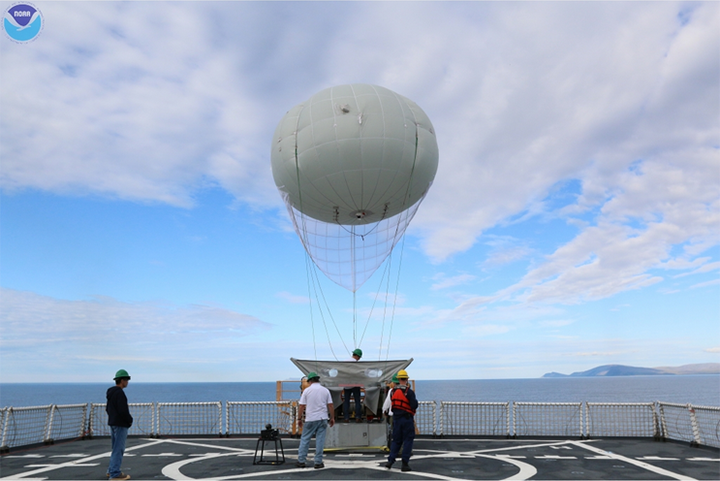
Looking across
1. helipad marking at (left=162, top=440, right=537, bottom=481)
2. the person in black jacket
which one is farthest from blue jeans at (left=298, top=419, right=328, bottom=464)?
the person in black jacket

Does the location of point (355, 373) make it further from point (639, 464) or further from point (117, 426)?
point (639, 464)

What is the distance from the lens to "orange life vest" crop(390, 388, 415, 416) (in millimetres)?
10961

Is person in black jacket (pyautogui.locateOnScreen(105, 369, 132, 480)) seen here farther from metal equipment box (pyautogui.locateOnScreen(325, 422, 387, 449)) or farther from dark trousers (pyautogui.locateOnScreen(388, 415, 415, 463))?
dark trousers (pyautogui.locateOnScreen(388, 415, 415, 463))

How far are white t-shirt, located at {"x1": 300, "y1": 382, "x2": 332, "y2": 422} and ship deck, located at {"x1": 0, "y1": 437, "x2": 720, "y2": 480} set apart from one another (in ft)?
3.70

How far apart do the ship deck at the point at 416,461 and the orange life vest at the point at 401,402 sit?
130cm

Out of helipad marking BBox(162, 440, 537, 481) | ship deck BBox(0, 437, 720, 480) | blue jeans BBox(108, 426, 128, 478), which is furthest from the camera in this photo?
ship deck BBox(0, 437, 720, 480)

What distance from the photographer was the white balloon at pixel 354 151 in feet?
48.3

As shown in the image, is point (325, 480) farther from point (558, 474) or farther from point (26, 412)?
point (26, 412)

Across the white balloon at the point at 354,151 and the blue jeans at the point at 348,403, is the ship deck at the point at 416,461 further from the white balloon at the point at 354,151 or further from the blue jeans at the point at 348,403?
the white balloon at the point at 354,151

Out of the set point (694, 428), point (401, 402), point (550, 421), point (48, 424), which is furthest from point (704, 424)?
point (48, 424)

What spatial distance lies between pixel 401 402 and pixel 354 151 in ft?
23.9

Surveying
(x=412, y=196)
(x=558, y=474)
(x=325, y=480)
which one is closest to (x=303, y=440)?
(x=325, y=480)

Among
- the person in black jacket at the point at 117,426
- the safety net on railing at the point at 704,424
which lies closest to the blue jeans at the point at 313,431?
the person in black jacket at the point at 117,426

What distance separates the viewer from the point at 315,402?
445 inches
